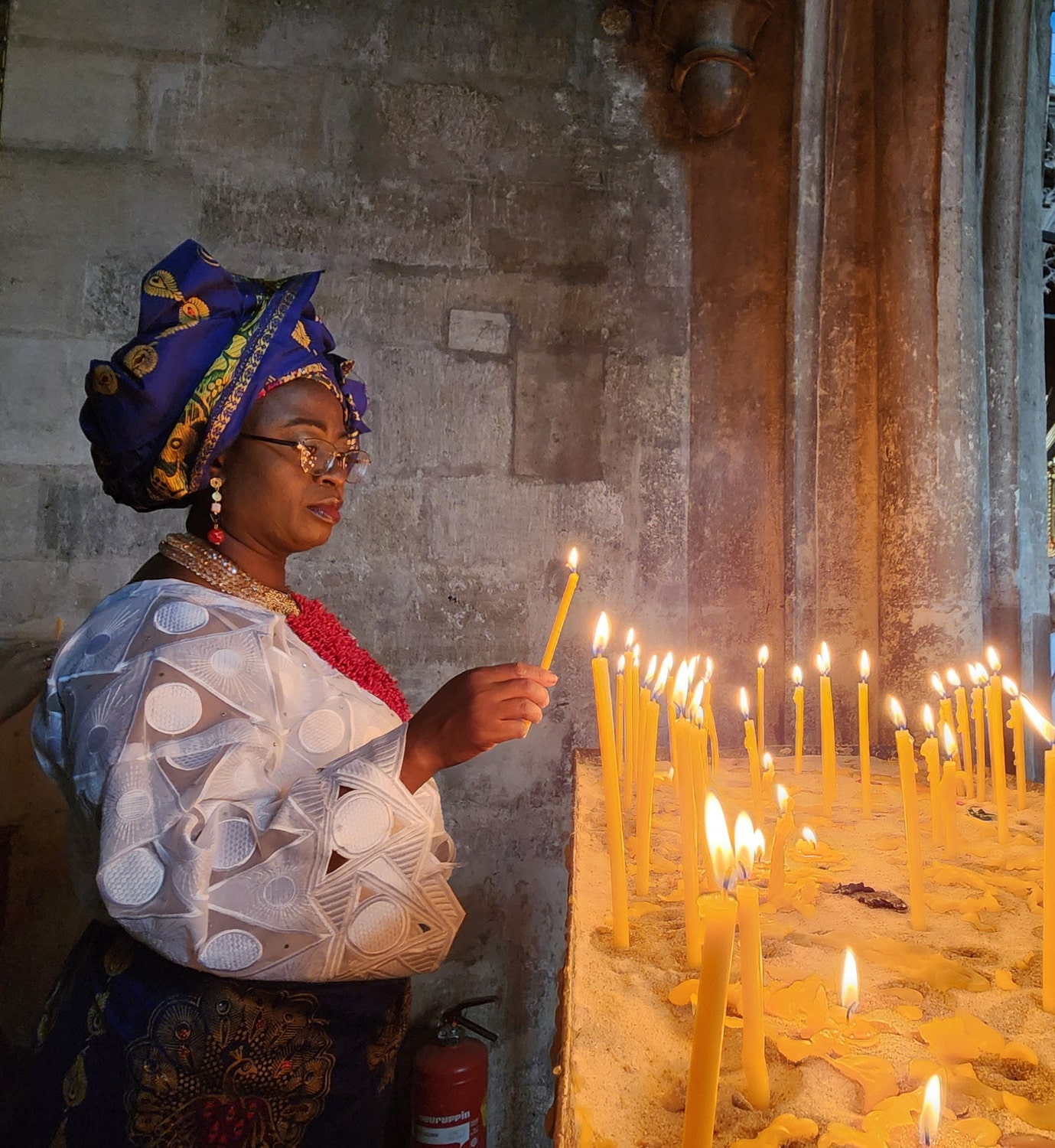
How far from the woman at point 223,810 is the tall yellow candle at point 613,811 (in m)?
0.17

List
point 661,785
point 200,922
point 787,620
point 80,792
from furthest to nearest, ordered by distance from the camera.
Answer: point 787,620
point 661,785
point 80,792
point 200,922

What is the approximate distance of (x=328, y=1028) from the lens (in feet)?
4.98

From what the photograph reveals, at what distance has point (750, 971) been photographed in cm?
70

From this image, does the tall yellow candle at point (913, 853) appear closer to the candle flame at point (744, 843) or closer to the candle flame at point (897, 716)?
the candle flame at point (897, 716)

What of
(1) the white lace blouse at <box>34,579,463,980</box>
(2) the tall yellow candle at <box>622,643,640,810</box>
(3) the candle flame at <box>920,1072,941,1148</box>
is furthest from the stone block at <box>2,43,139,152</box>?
(3) the candle flame at <box>920,1072,941,1148</box>

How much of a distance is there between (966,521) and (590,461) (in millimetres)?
1503

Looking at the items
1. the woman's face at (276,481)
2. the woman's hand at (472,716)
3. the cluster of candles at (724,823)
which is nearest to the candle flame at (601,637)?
the cluster of candles at (724,823)

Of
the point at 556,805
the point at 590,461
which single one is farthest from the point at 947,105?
the point at 556,805

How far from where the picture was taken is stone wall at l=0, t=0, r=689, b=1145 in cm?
317

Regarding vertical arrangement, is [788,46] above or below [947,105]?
above

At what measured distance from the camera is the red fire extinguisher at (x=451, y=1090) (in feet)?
8.66

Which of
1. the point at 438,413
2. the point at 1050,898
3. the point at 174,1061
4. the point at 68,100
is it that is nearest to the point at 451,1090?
the point at 174,1061

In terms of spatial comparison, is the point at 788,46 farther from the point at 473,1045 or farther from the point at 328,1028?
the point at 473,1045

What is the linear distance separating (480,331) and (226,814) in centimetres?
257
